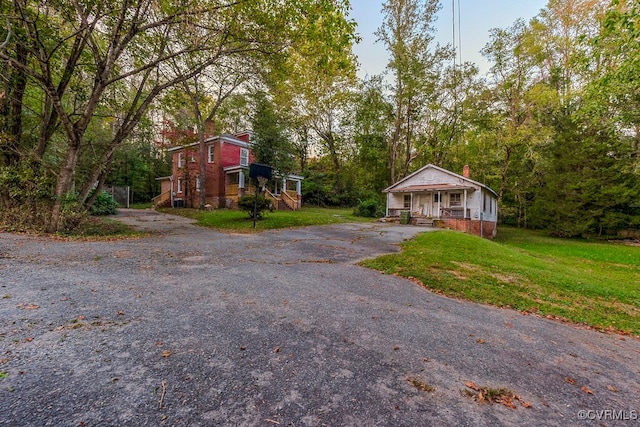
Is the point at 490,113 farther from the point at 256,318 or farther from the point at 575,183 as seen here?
the point at 256,318

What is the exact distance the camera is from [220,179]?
71.8ft

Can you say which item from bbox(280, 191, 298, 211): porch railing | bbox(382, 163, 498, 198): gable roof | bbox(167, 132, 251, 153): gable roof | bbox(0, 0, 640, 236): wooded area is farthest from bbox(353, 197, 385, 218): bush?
bbox(167, 132, 251, 153): gable roof

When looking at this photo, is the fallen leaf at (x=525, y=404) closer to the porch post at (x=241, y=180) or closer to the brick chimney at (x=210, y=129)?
the porch post at (x=241, y=180)

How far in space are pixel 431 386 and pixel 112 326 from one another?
3147 mm

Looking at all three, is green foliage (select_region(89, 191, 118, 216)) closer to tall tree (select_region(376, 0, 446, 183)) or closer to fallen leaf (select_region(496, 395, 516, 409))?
fallen leaf (select_region(496, 395, 516, 409))

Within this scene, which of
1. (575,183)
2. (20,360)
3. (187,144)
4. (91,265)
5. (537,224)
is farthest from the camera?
(537,224)

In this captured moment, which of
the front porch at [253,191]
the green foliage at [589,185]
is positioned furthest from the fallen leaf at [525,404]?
the green foliage at [589,185]

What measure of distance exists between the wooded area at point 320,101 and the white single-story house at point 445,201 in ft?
19.0

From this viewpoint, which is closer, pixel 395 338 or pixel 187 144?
pixel 395 338

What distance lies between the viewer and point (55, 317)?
298cm

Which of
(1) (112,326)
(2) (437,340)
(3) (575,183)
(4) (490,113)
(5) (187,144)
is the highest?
(4) (490,113)

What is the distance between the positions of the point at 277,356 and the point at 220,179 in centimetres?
2122

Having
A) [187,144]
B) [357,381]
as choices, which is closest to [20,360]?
[357,381]

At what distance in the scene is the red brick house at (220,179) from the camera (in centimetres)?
2139
